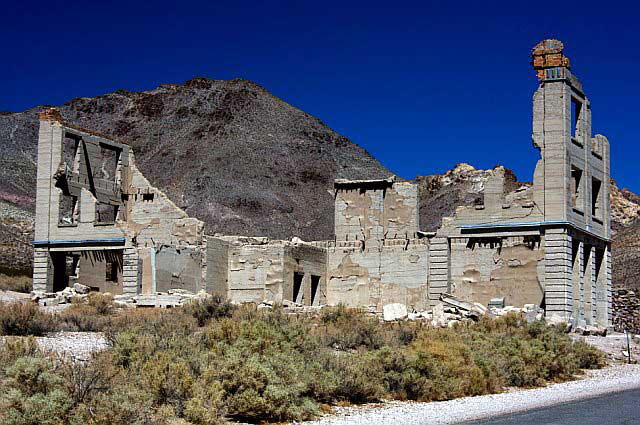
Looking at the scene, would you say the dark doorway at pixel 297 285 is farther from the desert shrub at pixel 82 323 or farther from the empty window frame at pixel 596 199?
the desert shrub at pixel 82 323

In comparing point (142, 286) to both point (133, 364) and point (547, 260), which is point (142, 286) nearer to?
point (547, 260)

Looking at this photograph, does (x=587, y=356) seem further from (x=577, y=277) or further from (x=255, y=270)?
(x=255, y=270)

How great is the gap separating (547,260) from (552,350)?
36.0 feet

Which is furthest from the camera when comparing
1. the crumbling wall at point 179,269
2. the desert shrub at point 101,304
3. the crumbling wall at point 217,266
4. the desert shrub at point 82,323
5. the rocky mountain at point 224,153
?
the rocky mountain at point 224,153

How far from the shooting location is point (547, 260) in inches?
1341

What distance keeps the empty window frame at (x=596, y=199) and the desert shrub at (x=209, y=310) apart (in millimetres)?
18829

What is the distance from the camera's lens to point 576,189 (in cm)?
3688

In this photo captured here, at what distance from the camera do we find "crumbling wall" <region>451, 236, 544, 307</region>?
3466 cm

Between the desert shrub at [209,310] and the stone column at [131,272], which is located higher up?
the stone column at [131,272]

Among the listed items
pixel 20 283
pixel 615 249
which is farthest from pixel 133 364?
pixel 615 249

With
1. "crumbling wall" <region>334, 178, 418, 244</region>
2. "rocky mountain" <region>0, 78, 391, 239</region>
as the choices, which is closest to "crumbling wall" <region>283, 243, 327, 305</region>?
"crumbling wall" <region>334, 178, 418, 244</region>

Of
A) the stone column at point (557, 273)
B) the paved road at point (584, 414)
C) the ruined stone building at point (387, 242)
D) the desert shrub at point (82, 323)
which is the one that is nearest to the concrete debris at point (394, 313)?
the ruined stone building at point (387, 242)

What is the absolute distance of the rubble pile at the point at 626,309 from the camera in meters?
42.3

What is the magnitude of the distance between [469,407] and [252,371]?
4559mm
